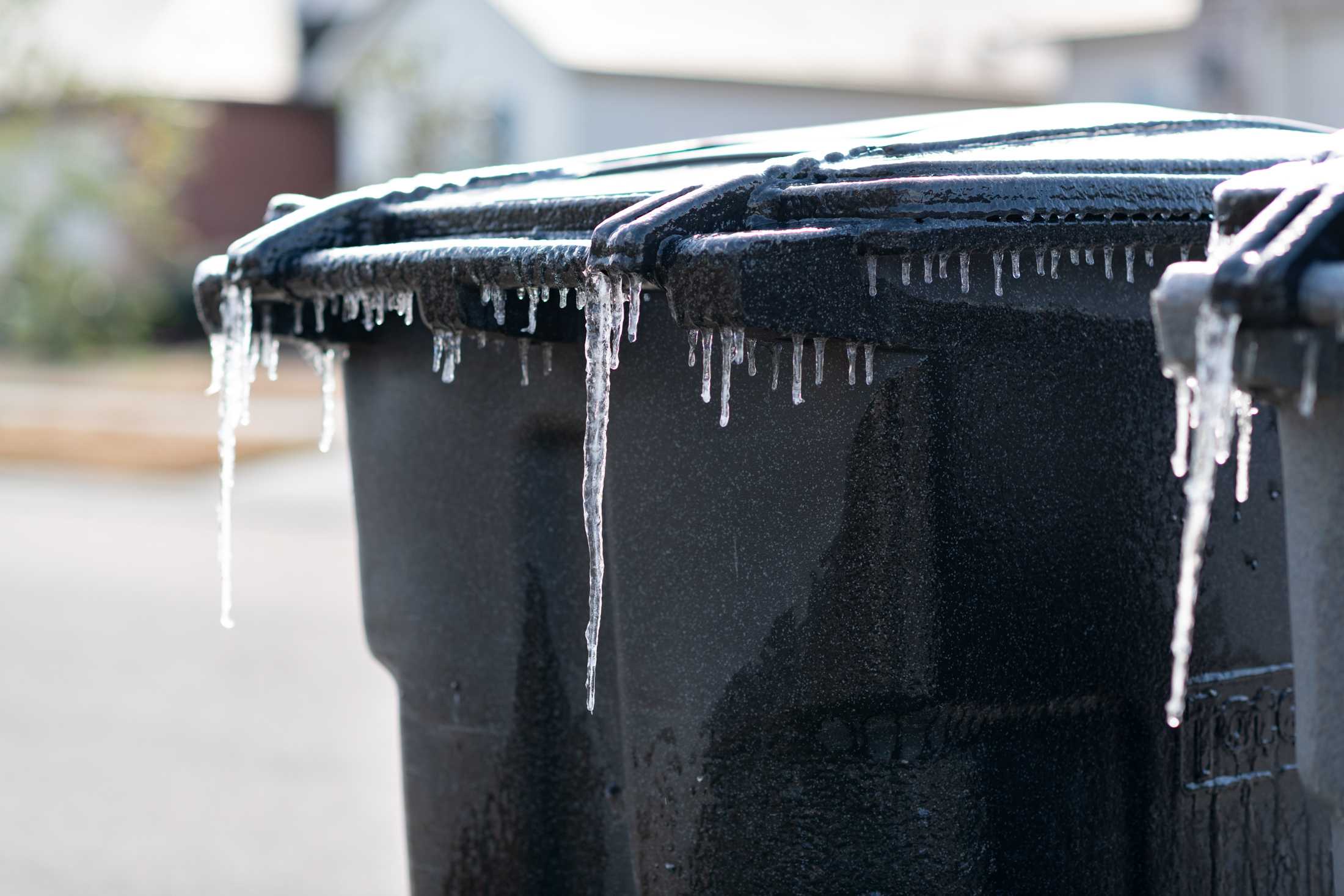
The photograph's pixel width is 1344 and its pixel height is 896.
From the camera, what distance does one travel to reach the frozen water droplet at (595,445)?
1790 mm

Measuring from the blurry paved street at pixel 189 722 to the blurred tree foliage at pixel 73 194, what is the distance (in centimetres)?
1396

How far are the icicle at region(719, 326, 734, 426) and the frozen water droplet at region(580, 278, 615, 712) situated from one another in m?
0.03

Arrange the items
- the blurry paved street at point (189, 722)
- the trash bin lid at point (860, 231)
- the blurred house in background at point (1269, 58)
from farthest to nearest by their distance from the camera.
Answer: the blurred house in background at point (1269, 58) < the blurry paved street at point (189, 722) < the trash bin lid at point (860, 231)

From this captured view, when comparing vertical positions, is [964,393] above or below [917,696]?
above

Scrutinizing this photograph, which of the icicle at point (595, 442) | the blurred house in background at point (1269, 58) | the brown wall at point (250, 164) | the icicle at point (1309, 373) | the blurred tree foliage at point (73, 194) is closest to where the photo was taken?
the icicle at point (1309, 373)

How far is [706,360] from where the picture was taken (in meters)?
1.78

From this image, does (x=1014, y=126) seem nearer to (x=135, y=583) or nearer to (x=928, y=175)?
(x=928, y=175)

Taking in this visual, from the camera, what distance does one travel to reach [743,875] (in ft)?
6.27

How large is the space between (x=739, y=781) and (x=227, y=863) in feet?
8.07

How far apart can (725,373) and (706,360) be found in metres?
0.02

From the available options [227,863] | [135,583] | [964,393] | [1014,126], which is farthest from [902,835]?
[135,583]

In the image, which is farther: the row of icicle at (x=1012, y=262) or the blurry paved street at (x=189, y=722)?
the blurry paved street at (x=189, y=722)

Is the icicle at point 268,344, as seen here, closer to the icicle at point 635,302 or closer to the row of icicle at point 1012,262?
the icicle at point 635,302

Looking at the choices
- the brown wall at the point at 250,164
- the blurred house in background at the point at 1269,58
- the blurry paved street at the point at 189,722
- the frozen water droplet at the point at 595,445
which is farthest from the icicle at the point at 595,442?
the brown wall at the point at 250,164
